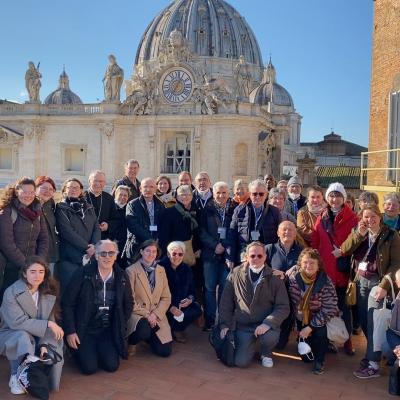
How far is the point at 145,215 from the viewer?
7.52 m

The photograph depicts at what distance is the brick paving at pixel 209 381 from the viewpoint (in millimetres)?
5270

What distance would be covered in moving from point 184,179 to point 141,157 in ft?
71.5

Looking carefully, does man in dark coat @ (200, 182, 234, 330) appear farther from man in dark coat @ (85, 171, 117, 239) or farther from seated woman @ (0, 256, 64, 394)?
seated woman @ (0, 256, 64, 394)

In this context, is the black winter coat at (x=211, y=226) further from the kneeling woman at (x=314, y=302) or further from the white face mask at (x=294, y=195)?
the white face mask at (x=294, y=195)

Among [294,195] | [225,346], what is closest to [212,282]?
[225,346]

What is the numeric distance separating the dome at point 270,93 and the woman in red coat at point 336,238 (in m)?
39.6

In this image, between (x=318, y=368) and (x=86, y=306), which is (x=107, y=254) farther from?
(x=318, y=368)

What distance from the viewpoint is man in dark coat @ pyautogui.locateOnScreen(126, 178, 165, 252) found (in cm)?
740

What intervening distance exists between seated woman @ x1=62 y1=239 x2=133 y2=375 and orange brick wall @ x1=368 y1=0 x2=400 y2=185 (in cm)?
928

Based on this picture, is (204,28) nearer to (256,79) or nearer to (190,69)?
(256,79)

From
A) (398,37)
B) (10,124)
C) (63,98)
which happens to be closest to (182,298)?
(398,37)

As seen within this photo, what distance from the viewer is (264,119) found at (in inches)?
1184

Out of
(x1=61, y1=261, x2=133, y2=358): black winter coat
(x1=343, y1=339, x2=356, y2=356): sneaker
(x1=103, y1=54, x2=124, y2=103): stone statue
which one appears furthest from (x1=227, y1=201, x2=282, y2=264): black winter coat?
(x1=103, y1=54, x2=124, y2=103): stone statue

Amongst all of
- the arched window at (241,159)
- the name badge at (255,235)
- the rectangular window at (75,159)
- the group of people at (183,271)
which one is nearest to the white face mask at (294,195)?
the group of people at (183,271)
